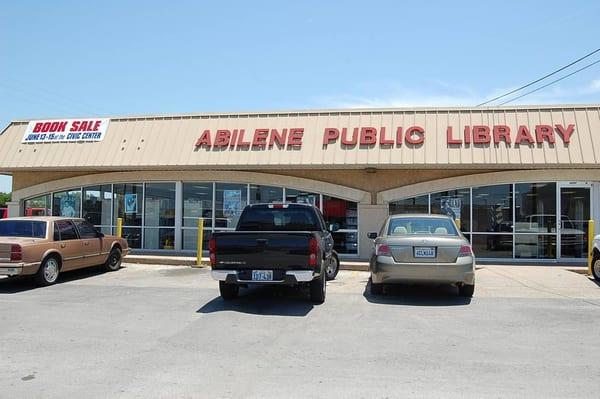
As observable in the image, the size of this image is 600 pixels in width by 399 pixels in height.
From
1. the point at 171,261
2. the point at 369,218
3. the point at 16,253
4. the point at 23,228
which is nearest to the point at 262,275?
the point at 16,253

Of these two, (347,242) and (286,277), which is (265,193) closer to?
(347,242)

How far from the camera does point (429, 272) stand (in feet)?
31.2

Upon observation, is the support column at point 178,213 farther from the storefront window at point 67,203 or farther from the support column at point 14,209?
the support column at point 14,209

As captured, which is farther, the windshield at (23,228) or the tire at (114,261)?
the tire at (114,261)

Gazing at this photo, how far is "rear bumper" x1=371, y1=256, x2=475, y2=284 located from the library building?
20.1 ft

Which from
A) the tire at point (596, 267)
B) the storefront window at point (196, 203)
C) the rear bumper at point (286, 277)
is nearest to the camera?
the rear bumper at point (286, 277)

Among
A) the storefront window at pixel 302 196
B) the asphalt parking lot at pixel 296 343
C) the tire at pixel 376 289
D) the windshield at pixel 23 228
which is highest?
the storefront window at pixel 302 196

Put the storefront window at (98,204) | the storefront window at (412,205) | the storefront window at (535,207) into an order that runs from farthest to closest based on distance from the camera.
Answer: the storefront window at (98,204), the storefront window at (412,205), the storefront window at (535,207)

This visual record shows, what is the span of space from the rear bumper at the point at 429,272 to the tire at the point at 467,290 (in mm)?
223

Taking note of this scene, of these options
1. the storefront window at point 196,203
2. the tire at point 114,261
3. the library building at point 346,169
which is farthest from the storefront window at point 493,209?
the tire at point 114,261

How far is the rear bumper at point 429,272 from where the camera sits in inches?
373

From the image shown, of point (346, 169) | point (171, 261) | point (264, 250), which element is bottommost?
point (171, 261)

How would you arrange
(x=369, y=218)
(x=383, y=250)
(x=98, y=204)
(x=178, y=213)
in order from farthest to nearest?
(x=98, y=204) → (x=178, y=213) → (x=369, y=218) → (x=383, y=250)

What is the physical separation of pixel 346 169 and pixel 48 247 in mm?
8894
